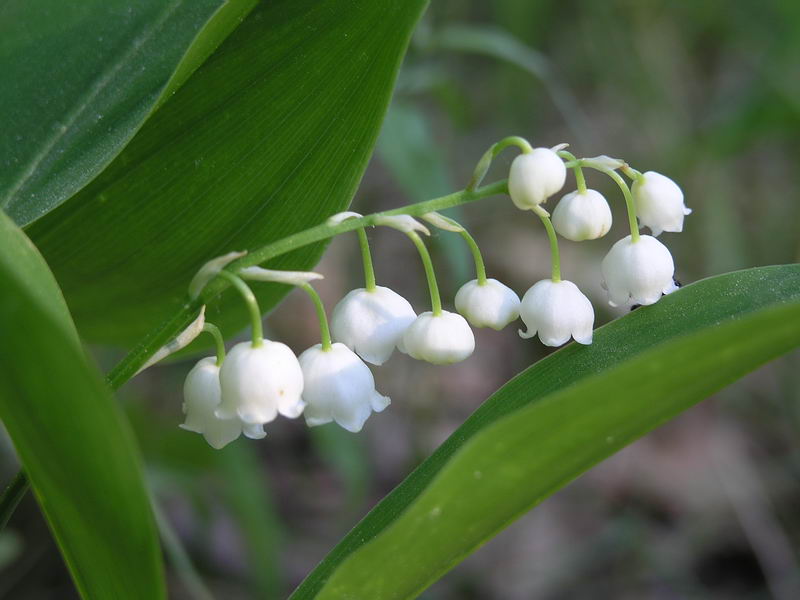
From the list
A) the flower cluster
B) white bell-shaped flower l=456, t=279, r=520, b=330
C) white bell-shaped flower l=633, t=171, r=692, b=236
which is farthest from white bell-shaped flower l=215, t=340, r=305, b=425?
white bell-shaped flower l=633, t=171, r=692, b=236

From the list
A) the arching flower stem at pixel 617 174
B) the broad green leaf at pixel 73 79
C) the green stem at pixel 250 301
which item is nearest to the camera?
the green stem at pixel 250 301

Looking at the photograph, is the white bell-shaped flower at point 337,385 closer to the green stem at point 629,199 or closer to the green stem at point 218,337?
the green stem at point 218,337

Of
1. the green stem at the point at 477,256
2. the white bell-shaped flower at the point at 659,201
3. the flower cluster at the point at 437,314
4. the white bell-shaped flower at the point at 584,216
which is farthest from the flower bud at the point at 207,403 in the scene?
the white bell-shaped flower at the point at 659,201

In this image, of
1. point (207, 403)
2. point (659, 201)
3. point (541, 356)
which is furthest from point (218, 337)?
point (541, 356)

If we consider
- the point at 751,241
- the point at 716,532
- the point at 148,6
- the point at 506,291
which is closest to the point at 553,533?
the point at 716,532

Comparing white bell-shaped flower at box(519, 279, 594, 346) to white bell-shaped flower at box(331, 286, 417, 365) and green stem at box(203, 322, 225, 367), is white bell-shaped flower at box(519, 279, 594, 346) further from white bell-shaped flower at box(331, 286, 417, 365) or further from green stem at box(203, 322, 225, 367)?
green stem at box(203, 322, 225, 367)

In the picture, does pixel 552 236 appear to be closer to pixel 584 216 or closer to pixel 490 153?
pixel 584 216
